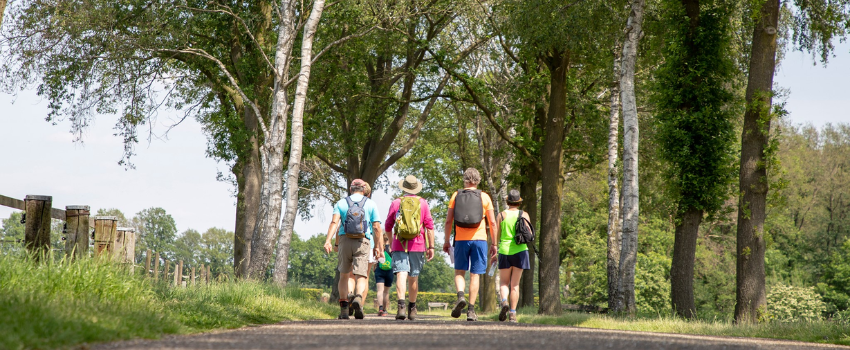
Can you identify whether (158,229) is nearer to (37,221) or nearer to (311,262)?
(311,262)

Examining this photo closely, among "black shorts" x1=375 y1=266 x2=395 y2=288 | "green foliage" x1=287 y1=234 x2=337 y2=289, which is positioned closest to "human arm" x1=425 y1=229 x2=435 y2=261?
"black shorts" x1=375 y1=266 x2=395 y2=288

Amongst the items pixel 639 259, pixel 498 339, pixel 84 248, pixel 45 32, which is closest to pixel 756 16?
pixel 498 339

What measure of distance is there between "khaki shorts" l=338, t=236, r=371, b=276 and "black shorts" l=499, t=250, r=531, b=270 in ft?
6.43

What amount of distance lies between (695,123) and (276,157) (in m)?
9.05

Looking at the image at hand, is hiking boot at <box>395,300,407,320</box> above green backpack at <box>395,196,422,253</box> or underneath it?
underneath

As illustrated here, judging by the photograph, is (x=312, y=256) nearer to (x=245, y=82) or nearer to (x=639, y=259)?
(x=639, y=259)

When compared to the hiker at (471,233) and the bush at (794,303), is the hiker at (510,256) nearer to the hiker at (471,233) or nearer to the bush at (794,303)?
the hiker at (471,233)

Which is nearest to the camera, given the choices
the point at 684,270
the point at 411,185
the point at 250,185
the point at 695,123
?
the point at 411,185

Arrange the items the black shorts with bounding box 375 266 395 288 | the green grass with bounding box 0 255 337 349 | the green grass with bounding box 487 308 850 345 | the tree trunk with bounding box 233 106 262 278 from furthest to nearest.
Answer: the tree trunk with bounding box 233 106 262 278, the black shorts with bounding box 375 266 395 288, the green grass with bounding box 487 308 850 345, the green grass with bounding box 0 255 337 349

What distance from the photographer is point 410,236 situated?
10656 mm

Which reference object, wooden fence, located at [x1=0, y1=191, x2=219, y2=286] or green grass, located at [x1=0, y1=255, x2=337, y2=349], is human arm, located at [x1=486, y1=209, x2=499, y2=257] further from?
wooden fence, located at [x1=0, y1=191, x2=219, y2=286]

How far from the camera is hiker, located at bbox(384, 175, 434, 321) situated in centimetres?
1062

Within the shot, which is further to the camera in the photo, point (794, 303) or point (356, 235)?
point (794, 303)

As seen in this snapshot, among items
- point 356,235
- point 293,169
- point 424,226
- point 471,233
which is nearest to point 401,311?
point 356,235
